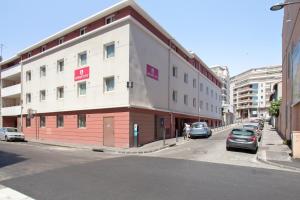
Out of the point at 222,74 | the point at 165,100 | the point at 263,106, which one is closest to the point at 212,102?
the point at 165,100

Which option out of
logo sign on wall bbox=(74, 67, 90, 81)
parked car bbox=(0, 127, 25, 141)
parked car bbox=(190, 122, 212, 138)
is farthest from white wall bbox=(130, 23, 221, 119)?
parked car bbox=(0, 127, 25, 141)

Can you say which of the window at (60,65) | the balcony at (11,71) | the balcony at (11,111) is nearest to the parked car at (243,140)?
the window at (60,65)

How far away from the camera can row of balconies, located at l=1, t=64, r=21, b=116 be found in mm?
35000

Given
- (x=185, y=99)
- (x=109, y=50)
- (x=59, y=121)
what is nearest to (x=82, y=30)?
(x=109, y=50)

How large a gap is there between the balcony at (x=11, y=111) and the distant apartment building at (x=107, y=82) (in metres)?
0.26

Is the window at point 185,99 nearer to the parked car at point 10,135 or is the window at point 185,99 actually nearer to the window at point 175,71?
the window at point 175,71

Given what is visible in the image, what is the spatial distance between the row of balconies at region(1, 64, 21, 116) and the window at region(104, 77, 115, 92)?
55.8 ft

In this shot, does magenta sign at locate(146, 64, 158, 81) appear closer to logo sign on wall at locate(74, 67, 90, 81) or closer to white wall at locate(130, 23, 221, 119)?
white wall at locate(130, 23, 221, 119)

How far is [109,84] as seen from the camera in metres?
22.7

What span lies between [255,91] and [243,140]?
395ft

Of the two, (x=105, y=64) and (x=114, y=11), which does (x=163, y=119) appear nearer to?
(x=105, y=64)

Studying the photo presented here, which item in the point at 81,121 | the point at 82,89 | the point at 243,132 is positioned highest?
the point at 82,89

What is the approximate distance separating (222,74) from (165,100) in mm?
94215

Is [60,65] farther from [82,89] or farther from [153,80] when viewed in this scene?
[153,80]
